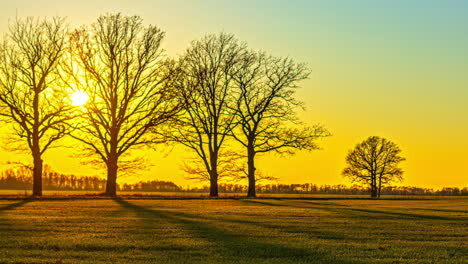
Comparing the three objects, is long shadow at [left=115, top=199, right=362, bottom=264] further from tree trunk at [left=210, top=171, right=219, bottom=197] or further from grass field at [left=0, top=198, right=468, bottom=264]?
tree trunk at [left=210, top=171, right=219, bottom=197]

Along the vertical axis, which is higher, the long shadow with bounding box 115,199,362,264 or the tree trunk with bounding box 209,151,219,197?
the tree trunk with bounding box 209,151,219,197

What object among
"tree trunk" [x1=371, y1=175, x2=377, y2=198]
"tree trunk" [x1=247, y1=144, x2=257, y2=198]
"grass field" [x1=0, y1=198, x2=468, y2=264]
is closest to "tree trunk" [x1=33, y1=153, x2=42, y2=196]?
"tree trunk" [x1=247, y1=144, x2=257, y2=198]

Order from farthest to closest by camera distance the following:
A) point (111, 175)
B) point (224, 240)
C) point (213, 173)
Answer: point (213, 173) → point (111, 175) → point (224, 240)

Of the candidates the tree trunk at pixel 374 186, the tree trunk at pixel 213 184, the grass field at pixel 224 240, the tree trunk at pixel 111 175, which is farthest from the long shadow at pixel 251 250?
the tree trunk at pixel 374 186

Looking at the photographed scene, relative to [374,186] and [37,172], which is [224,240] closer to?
[37,172]

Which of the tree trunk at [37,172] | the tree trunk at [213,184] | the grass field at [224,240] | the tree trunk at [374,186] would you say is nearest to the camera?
the grass field at [224,240]

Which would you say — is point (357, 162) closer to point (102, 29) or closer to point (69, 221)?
point (102, 29)

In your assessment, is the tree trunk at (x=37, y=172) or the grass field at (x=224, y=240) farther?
the tree trunk at (x=37, y=172)

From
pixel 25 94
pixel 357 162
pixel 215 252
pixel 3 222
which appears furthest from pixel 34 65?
pixel 357 162

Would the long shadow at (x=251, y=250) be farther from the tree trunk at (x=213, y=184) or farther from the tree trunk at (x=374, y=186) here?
the tree trunk at (x=374, y=186)

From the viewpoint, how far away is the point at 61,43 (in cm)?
5391

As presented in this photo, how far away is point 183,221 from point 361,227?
740 cm

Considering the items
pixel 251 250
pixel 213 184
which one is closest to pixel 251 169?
pixel 213 184

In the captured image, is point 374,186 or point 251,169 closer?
point 251,169
